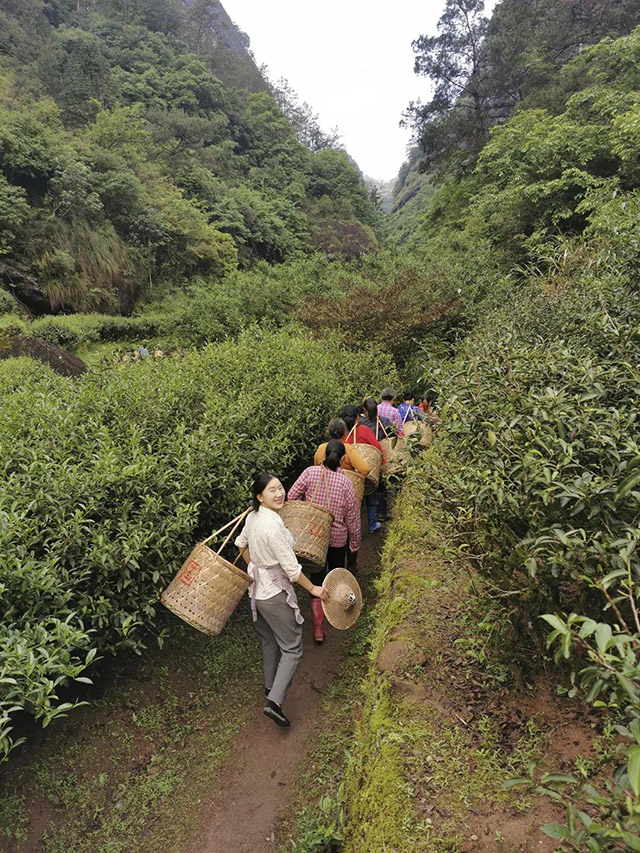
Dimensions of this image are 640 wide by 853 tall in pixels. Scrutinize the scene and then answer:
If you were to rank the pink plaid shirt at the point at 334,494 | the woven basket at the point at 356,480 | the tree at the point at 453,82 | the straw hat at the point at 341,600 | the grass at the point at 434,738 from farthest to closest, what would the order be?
the tree at the point at 453,82 → the woven basket at the point at 356,480 → the pink plaid shirt at the point at 334,494 → the straw hat at the point at 341,600 → the grass at the point at 434,738

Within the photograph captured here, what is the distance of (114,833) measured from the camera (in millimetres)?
2598

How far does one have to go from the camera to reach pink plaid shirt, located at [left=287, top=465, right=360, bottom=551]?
12.9 feet

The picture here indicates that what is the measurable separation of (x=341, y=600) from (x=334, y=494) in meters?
0.89

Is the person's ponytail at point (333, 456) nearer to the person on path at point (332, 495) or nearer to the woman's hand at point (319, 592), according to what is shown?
the person on path at point (332, 495)

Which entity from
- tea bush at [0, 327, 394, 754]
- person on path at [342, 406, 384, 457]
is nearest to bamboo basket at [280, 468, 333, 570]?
tea bush at [0, 327, 394, 754]

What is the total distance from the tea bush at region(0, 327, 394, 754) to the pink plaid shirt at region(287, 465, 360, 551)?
22.3 inches

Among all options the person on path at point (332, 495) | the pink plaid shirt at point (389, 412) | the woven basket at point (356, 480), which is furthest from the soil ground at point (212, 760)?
the pink plaid shirt at point (389, 412)

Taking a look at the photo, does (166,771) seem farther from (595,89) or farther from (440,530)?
(595,89)

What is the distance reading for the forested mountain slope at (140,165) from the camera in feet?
53.2

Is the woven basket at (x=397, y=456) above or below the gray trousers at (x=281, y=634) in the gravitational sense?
above

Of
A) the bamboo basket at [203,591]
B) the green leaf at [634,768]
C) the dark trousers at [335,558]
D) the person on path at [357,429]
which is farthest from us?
the person on path at [357,429]

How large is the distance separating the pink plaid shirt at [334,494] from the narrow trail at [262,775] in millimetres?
1103

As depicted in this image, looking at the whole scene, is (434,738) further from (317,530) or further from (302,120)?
(302,120)

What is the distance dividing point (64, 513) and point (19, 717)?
50.4 inches
